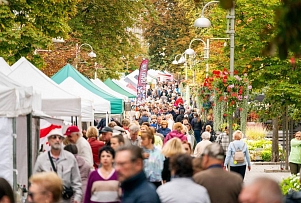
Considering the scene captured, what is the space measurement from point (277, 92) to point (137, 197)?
2031cm

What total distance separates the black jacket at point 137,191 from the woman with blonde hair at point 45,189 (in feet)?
1.78

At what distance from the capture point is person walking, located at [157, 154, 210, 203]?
7.70 meters

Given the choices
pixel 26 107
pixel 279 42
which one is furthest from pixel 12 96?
pixel 279 42

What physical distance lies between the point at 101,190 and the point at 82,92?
1643 cm

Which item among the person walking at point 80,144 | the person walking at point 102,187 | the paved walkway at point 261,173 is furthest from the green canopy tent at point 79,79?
the person walking at point 102,187

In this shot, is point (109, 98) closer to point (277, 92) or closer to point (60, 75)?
point (60, 75)

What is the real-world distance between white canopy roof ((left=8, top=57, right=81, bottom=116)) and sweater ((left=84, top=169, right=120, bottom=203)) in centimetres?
917

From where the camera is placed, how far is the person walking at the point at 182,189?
7699 mm

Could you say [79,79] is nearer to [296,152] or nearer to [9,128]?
[296,152]

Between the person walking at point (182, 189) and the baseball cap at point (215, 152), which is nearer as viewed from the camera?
the person walking at point (182, 189)

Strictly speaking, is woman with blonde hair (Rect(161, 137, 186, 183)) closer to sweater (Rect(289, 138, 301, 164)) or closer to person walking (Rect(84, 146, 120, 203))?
person walking (Rect(84, 146, 120, 203))

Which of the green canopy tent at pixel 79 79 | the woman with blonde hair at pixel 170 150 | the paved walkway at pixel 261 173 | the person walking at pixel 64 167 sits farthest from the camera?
the green canopy tent at pixel 79 79

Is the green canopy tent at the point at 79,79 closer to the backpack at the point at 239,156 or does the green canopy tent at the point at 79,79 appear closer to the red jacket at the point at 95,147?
the backpack at the point at 239,156

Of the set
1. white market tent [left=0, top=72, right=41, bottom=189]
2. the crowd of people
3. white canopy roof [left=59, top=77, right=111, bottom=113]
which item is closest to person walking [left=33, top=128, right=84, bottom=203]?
the crowd of people
